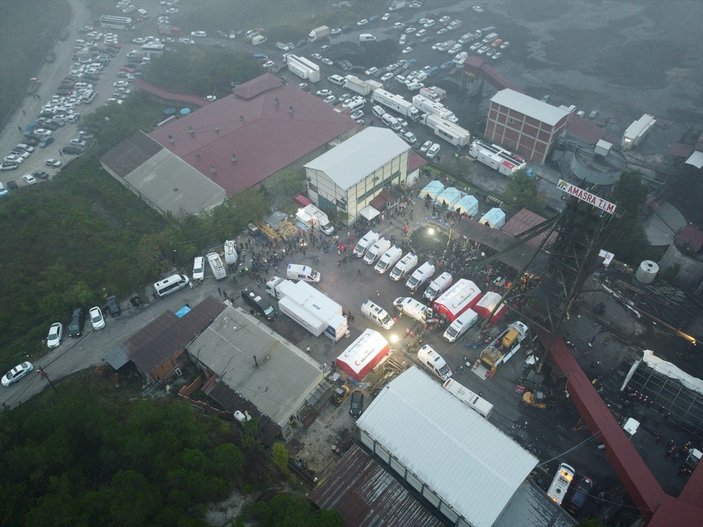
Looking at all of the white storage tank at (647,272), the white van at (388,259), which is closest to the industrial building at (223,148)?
the white van at (388,259)

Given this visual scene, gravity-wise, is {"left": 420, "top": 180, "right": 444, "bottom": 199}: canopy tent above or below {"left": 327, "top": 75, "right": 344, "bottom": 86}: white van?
above

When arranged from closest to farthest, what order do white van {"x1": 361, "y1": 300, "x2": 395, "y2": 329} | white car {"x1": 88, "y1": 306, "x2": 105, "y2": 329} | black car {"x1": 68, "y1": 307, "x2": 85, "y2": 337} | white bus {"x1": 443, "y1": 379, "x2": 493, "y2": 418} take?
white bus {"x1": 443, "y1": 379, "x2": 493, "y2": 418} < black car {"x1": 68, "y1": 307, "x2": 85, "y2": 337} < white car {"x1": 88, "y1": 306, "x2": 105, "y2": 329} < white van {"x1": 361, "y1": 300, "x2": 395, "y2": 329}

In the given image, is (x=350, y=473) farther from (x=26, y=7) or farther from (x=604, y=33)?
(x=26, y=7)

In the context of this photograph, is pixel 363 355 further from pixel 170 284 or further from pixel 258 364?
pixel 170 284

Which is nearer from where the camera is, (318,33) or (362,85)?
(362,85)

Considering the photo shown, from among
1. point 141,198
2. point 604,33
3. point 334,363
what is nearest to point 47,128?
point 141,198

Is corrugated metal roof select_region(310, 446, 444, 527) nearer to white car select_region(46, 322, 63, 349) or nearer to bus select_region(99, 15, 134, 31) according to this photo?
white car select_region(46, 322, 63, 349)

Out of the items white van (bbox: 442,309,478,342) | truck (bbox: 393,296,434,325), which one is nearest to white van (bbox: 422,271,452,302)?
truck (bbox: 393,296,434,325)

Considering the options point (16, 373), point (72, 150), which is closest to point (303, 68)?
point (72, 150)
